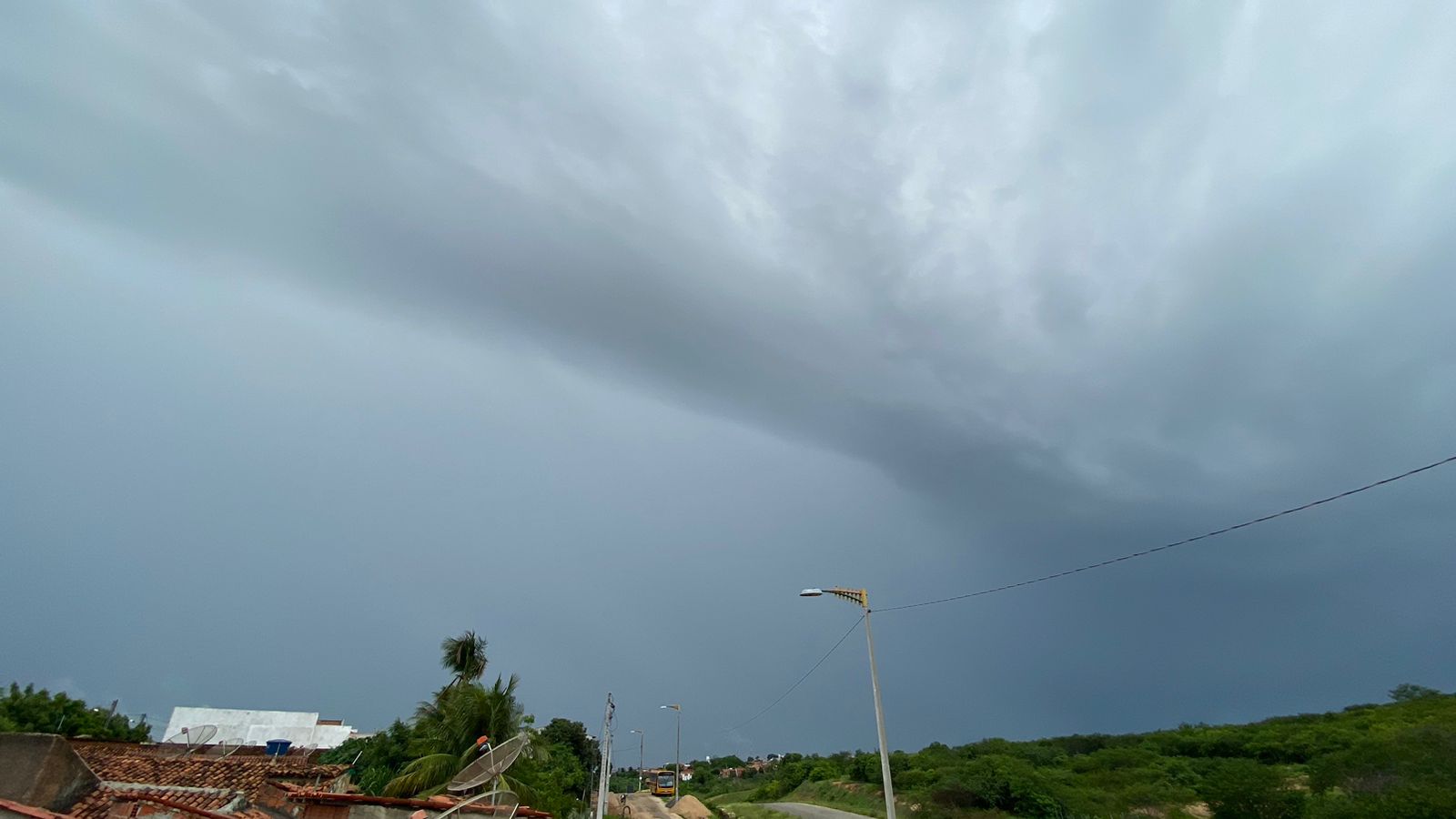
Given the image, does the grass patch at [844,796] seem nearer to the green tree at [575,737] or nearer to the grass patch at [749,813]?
the grass patch at [749,813]

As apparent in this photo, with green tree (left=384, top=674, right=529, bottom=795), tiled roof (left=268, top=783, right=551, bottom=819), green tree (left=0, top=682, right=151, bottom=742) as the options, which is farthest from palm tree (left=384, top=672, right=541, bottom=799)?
green tree (left=0, top=682, right=151, bottom=742)

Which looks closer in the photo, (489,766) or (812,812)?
(489,766)

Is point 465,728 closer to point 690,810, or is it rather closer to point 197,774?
point 197,774

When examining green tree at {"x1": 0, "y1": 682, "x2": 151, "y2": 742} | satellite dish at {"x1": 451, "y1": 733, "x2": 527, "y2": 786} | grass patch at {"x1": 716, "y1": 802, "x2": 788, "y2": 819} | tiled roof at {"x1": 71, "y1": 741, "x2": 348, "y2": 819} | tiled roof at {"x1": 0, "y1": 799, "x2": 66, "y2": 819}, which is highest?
green tree at {"x1": 0, "y1": 682, "x2": 151, "y2": 742}

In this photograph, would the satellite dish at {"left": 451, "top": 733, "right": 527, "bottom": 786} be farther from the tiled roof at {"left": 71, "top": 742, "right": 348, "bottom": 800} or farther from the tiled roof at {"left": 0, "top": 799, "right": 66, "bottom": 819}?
the tiled roof at {"left": 71, "top": 742, "right": 348, "bottom": 800}

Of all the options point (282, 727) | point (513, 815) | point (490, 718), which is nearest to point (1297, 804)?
point (490, 718)

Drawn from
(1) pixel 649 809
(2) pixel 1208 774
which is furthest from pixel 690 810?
(2) pixel 1208 774

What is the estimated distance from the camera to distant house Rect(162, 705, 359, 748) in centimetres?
8300

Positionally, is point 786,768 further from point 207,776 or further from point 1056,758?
point 207,776

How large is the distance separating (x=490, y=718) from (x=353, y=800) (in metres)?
19.2

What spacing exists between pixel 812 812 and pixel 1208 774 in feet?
116

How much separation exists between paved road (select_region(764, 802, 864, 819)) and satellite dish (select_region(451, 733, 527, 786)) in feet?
195

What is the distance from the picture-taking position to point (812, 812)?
226ft

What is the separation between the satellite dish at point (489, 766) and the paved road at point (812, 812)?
59502 mm
